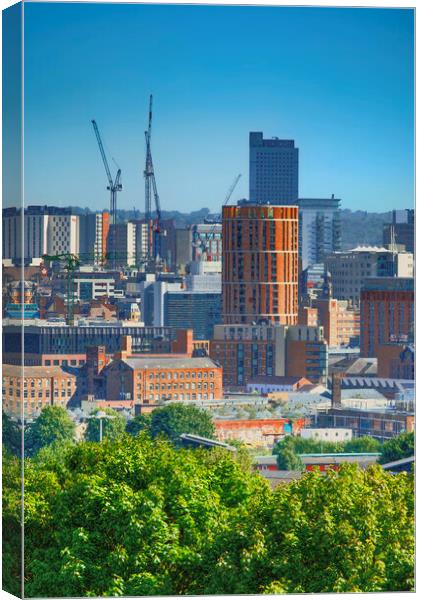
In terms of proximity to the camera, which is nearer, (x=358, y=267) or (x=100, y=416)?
(x=100, y=416)

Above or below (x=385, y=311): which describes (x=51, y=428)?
below

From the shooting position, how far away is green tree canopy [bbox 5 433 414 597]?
893 centimetres

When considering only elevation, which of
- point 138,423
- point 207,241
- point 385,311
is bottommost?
point 138,423

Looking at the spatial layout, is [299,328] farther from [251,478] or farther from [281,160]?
[251,478]

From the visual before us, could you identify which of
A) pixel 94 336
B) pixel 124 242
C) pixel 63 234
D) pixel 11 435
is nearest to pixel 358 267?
pixel 63 234

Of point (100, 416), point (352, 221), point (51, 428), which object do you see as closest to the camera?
point (51, 428)

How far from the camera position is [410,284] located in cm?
2902

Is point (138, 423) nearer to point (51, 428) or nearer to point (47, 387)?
point (51, 428)

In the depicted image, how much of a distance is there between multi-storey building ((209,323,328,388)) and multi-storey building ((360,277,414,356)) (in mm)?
1400

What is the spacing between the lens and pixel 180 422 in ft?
91.2

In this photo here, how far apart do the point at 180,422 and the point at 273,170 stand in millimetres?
4269

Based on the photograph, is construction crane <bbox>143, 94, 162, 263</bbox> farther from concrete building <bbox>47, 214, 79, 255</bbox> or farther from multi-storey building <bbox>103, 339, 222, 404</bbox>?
multi-storey building <bbox>103, 339, 222, 404</bbox>

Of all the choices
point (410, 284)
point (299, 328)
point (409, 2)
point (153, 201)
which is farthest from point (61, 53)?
point (299, 328)

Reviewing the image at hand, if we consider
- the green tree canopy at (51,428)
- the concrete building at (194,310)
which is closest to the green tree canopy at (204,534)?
the green tree canopy at (51,428)
